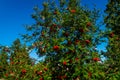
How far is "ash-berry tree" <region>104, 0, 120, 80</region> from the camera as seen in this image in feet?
46.4

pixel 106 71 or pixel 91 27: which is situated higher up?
pixel 91 27

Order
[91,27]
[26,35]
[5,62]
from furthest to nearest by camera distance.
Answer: [5,62]
[26,35]
[91,27]

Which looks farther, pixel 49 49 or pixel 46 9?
pixel 46 9

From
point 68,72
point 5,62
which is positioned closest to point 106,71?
point 68,72

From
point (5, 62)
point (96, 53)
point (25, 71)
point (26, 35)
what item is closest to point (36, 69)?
point (25, 71)

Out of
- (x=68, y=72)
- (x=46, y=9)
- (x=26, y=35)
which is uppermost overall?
(x=46, y=9)

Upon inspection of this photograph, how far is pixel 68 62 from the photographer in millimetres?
13148

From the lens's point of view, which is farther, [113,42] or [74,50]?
[113,42]

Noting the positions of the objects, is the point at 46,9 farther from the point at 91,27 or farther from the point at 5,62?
the point at 91,27

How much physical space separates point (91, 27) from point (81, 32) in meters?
0.73

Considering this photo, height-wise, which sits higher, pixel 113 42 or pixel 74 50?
pixel 113 42

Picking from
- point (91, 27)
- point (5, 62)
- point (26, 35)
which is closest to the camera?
point (91, 27)

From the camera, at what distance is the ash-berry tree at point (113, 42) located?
557 inches

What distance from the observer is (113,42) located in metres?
17.4
